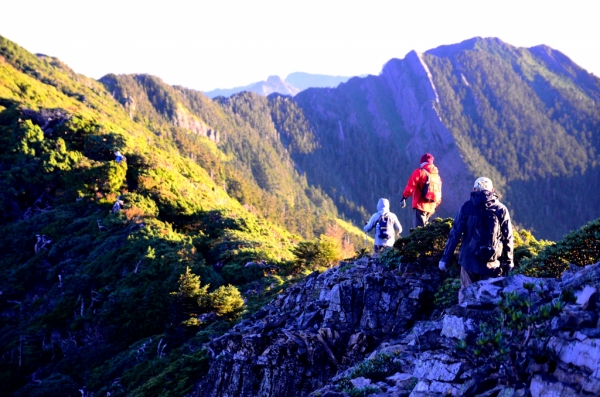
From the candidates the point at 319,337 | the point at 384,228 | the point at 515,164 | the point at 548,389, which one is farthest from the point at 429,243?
the point at 515,164

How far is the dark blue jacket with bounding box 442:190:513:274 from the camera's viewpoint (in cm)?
736

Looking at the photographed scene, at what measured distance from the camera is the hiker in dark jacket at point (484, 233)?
24.1 ft

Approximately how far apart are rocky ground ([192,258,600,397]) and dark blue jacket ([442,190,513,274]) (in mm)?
1058

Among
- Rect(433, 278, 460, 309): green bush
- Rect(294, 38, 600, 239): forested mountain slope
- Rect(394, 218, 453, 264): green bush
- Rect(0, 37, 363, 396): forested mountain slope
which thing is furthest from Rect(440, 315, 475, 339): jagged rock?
Rect(294, 38, 600, 239): forested mountain slope

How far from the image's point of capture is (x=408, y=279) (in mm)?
10180

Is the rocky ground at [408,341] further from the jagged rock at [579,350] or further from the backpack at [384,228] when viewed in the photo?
the backpack at [384,228]

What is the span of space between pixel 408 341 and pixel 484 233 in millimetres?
2486

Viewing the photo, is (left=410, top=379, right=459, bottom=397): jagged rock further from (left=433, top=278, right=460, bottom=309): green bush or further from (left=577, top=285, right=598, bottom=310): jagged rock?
(left=433, top=278, right=460, bottom=309): green bush

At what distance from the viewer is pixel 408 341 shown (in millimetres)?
8195

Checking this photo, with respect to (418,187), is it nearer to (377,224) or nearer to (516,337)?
(377,224)

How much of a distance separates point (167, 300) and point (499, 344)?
551 inches

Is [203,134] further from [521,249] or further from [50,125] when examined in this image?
[521,249]

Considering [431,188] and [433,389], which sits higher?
[431,188]

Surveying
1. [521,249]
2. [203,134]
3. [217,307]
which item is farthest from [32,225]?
[203,134]
